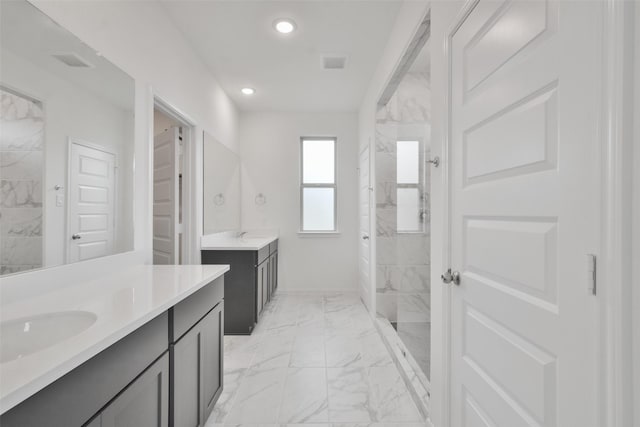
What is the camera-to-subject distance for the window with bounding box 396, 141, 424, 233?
2.97 meters

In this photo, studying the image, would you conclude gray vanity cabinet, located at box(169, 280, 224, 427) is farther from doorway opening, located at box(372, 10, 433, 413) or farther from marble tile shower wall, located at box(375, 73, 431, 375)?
marble tile shower wall, located at box(375, 73, 431, 375)

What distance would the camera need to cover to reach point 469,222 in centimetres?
120

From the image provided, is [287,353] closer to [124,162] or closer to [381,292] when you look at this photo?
[381,292]

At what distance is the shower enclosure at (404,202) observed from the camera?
2850 mm

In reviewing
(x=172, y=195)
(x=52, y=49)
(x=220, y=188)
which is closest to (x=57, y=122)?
(x=52, y=49)

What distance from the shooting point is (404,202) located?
9.93 feet

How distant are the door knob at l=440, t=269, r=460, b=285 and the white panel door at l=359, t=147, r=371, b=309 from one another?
2091 millimetres

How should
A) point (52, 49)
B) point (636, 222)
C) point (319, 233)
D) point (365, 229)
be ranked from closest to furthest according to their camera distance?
1. point (636, 222)
2. point (52, 49)
3. point (365, 229)
4. point (319, 233)

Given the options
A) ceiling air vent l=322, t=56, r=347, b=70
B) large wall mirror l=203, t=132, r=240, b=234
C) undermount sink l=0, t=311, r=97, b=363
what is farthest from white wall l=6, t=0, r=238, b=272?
ceiling air vent l=322, t=56, r=347, b=70

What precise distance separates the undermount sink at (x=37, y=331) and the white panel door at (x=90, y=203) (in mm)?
466

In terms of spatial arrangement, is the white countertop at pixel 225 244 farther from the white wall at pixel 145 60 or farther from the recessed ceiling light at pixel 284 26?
the recessed ceiling light at pixel 284 26

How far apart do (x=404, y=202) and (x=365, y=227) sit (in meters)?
0.78

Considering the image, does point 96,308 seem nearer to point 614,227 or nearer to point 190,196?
point 614,227

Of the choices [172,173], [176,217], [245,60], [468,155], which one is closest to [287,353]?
[176,217]
